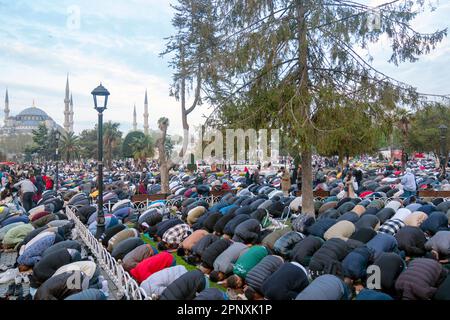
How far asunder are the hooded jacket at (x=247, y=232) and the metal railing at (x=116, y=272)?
3.06 m

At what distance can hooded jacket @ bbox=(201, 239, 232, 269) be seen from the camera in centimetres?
776

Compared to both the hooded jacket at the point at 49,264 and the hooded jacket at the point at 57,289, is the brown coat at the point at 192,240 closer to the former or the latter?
the hooded jacket at the point at 49,264

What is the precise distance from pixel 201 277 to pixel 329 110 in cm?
585

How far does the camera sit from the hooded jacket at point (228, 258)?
23.9ft

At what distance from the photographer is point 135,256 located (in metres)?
7.40

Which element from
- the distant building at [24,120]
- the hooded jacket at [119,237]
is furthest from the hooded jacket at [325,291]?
the distant building at [24,120]

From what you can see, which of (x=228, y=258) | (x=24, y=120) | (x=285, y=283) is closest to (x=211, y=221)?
(x=228, y=258)

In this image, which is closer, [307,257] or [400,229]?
[307,257]

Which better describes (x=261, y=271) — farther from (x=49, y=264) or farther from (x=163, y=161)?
(x=163, y=161)

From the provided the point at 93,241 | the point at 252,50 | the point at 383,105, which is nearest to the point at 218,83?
the point at 252,50

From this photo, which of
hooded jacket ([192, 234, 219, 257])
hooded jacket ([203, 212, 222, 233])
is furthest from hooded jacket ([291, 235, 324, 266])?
hooded jacket ([203, 212, 222, 233])
